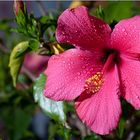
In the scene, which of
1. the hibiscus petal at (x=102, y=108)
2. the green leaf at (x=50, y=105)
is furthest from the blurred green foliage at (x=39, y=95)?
the hibiscus petal at (x=102, y=108)

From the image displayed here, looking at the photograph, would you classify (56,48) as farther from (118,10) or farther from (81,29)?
(118,10)

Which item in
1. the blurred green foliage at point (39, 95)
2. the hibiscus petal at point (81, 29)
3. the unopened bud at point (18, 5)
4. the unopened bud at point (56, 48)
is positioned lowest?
the blurred green foliage at point (39, 95)

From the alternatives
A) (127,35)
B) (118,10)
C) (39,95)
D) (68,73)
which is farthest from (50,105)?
(118,10)

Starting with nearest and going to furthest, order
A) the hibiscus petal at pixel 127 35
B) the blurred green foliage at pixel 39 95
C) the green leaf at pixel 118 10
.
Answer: the hibiscus petal at pixel 127 35
the blurred green foliage at pixel 39 95
the green leaf at pixel 118 10

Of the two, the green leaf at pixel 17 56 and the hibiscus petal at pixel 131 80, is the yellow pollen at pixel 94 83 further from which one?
the green leaf at pixel 17 56

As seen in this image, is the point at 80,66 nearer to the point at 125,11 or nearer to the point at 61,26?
the point at 61,26

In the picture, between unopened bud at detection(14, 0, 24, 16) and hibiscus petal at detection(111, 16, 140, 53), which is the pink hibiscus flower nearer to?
hibiscus petal at detection(111, 16, 140, 53)

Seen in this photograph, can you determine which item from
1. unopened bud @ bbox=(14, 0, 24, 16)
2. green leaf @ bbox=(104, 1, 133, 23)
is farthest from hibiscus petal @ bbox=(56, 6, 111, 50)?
green leaf @ bbox=(104, 1, 133, 23)
